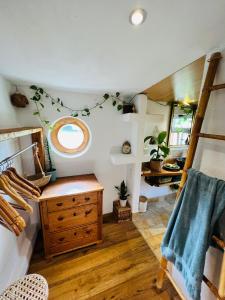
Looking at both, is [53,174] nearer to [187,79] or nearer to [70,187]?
[70,187]

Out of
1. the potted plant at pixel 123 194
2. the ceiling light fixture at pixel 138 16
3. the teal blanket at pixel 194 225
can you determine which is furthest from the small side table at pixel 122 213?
the ceiling light fixture at pixel 138 16

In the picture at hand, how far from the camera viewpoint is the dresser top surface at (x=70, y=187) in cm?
143

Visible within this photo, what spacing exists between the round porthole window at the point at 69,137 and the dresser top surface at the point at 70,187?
1.12 feet

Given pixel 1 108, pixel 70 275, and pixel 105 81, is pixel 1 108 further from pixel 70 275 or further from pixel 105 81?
pixel 70 275

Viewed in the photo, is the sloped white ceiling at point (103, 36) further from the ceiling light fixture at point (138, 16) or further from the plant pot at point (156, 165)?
the plant pot at point (156, 165)

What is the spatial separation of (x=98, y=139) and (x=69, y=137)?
0.42m

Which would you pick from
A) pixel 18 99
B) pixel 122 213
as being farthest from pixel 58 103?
pixel 122 213

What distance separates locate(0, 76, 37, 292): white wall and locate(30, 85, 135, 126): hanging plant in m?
0.25

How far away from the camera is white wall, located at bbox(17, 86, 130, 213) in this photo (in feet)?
5.62

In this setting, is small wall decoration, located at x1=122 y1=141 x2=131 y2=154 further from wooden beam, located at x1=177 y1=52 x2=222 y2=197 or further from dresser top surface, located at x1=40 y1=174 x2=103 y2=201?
wooden beam, located at x1=177 y1=52 x2=222 y2=197

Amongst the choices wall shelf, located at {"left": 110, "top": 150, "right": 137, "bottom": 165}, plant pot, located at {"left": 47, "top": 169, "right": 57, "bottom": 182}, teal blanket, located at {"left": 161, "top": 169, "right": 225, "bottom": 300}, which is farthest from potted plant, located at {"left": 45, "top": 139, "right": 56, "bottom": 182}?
teal blanket, located at {"left": 161, "top": 169, "right": 225, "bottom": 300}

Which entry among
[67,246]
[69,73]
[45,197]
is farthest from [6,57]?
[67,246]

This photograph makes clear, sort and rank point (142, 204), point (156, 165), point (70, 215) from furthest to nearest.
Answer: point (142, 204), point (156, 165), point (70, 215)

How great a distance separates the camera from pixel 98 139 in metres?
1.93
